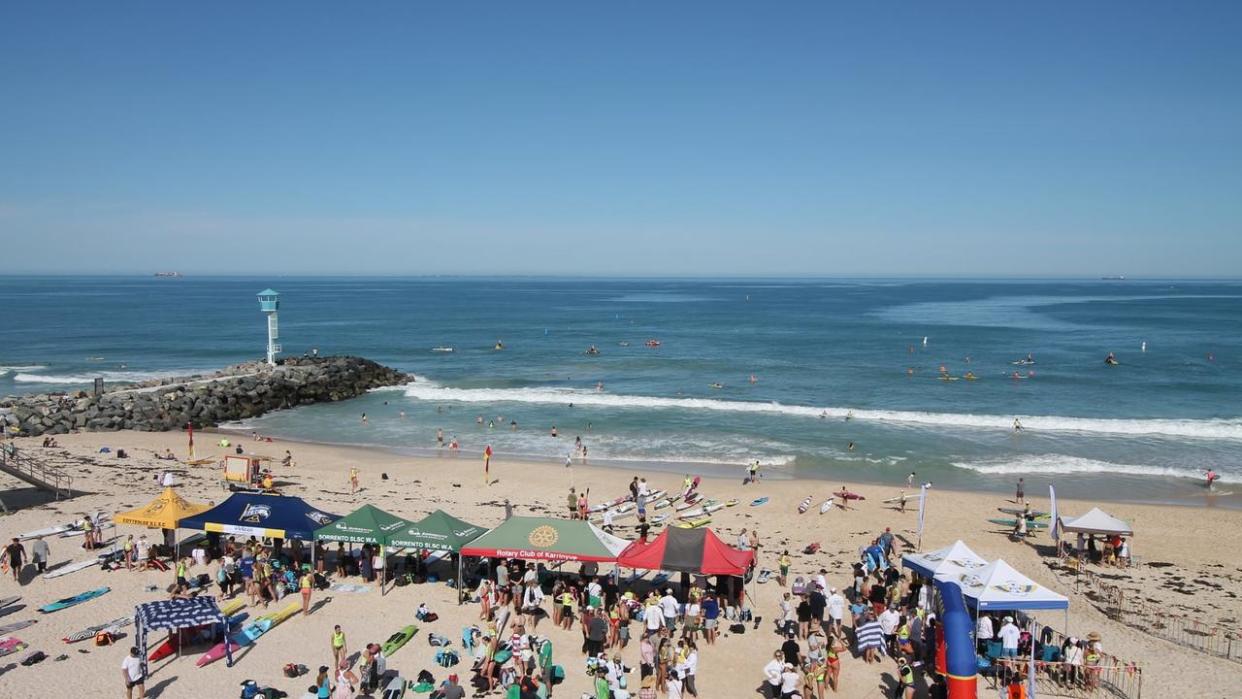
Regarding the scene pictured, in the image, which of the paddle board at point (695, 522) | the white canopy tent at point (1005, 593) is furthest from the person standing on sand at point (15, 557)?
the white canopy tent at point (1005, 593)

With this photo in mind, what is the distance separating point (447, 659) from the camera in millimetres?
13234

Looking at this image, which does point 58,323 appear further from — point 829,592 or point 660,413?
point 829,592

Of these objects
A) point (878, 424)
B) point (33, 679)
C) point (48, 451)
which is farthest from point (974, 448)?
point (48, 451)

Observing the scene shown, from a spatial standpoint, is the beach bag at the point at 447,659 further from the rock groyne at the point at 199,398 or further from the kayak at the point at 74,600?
the rock groyne at the point at 199,398

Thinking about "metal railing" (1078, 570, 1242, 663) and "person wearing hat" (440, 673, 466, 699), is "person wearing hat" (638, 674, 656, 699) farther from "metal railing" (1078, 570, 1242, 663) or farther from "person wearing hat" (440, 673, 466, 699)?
"metal railing" (1078, 570, 1242, 663)

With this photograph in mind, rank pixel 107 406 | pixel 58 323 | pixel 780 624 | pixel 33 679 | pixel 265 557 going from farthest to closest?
pixel 58 323 → pixel 107 406 → pixel 265 557 → pixel 780 624 → pixel 33 679

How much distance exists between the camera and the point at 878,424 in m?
38.9

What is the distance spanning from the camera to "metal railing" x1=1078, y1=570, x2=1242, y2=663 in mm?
14695

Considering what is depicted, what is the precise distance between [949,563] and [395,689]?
32.6ft

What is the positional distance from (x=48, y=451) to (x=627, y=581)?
2610cm

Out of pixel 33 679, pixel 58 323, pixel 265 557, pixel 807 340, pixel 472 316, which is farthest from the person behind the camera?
pixel 472 316

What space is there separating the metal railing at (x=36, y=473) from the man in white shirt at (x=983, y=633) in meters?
23.5

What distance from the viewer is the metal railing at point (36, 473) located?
22969 millimetres

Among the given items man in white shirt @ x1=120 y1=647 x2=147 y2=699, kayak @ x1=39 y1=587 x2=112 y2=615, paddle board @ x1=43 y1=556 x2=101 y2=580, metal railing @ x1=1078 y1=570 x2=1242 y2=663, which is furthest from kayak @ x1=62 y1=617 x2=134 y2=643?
metal railing @ x1=1078 y1=570 x2=1242 y2=663
